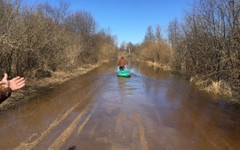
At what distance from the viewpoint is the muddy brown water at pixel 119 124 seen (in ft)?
19.7

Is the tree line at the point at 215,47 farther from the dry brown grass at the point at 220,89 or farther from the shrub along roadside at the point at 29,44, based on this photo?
the shrub along roadside at the point at 29,44

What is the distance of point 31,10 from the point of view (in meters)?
16.0

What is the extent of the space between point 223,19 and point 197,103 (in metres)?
6.26

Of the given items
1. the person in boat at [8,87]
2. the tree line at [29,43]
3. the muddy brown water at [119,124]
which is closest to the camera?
the person in boat at [8,87]

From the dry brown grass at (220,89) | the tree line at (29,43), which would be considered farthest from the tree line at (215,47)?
the tree line at (29,43)

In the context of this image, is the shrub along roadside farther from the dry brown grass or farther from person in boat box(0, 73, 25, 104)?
the dry brown grass

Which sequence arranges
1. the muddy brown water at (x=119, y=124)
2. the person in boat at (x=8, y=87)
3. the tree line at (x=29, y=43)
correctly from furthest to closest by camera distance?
1. the tree line at (x=29, y=43)
2. the muddy brown water at (x=119, y=124)
3. the person in boat at (x=8, y=87)

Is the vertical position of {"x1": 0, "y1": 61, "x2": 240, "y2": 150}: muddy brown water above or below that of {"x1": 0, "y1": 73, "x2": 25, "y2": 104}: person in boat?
below

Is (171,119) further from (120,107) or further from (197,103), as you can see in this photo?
(197,103)

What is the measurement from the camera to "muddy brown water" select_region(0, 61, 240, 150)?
6012mm

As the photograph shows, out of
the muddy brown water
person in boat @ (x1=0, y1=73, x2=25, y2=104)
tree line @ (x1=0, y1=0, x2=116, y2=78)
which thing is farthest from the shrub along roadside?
person in boat @ (x1=0, y1=73, x2=25, y2=104)

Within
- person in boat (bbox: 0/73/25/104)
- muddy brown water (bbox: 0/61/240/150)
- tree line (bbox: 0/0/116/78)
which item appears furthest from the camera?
tree line (bbox: 0/0/116/78)

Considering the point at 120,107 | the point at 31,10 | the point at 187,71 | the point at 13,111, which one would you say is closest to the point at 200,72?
the point at 187,71

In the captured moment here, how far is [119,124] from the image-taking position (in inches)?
297
